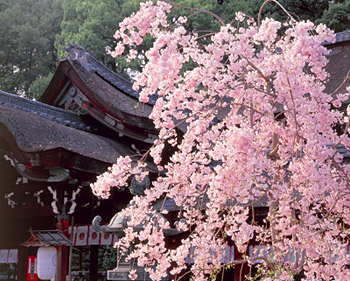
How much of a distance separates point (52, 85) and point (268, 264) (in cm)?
891

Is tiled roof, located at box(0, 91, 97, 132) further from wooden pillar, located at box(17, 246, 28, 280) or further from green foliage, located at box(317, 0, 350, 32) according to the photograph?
green foliage, located at box(317, 0, 350, 32)

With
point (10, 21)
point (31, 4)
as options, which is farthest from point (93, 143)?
point (31, 4)

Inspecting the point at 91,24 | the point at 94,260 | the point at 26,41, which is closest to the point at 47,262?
the point at 94,260

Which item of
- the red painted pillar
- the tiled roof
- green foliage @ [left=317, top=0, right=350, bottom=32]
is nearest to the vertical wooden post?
the red painted pillar

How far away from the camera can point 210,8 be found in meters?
19.8

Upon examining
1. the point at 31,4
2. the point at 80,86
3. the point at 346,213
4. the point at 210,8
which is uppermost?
the point at 31,4

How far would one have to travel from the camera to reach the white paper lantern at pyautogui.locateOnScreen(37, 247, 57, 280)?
9484 mm

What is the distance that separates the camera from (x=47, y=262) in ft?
31.5

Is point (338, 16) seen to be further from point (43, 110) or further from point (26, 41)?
point (26, 41)

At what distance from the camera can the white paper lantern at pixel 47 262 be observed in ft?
31.1

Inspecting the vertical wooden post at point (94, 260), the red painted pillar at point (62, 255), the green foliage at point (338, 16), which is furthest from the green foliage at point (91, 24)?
the red painted pillar at point (62, 255)

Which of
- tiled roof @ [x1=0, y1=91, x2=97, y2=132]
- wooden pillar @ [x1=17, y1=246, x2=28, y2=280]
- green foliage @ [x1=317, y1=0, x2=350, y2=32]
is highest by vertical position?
green foliage @ [x1=317, y1=0, x2=350, y2=32]

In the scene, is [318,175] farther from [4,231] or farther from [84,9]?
[84,9]

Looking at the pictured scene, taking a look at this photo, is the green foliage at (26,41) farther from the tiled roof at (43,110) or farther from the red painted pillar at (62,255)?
Result: the red painted pillar at (62,255)
